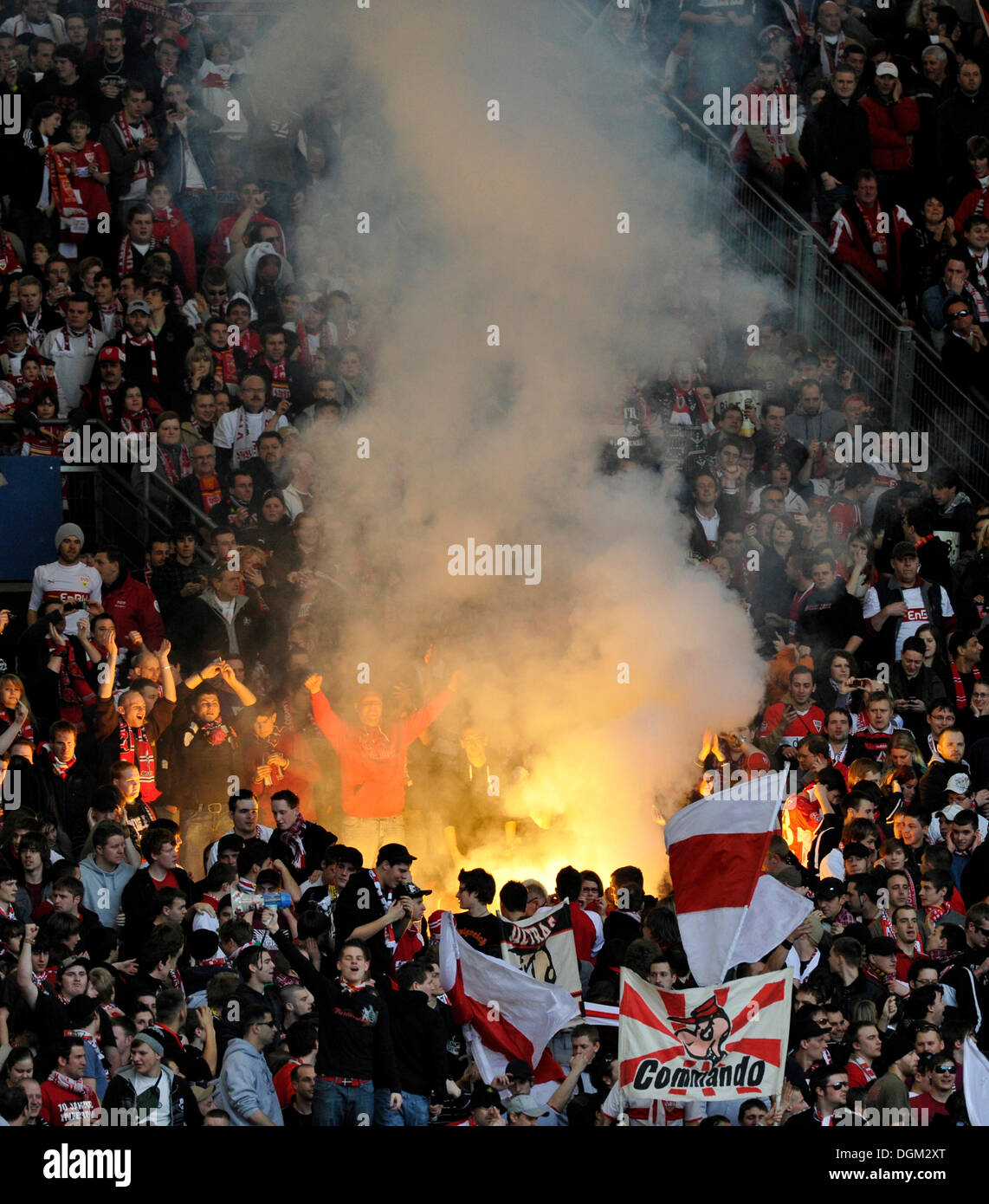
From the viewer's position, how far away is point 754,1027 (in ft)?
27.8

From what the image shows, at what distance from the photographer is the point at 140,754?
36.9ft

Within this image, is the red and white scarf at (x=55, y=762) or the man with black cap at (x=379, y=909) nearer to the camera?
the man with black cap at (x=379, y=909)

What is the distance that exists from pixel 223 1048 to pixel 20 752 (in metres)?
2.78

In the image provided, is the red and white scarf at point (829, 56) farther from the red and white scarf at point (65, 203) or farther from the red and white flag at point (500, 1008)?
the red and white flag at point (500, 1008)

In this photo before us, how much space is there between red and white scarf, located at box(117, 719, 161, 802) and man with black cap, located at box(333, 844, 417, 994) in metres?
2.04

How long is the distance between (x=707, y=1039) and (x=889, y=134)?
30.2 feet

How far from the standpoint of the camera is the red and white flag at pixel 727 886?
9.20 meters

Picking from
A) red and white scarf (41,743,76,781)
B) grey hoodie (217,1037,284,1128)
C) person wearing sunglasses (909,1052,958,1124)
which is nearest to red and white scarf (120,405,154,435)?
red and white scarf (41,743,76,781)

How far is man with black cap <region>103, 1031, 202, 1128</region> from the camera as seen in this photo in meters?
7.95

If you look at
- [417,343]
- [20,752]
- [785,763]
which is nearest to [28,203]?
[417,343]

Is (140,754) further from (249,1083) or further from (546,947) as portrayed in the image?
(249,1083)

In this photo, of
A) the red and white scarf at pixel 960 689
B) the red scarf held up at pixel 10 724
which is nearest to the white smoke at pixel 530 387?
the red and white scarf at pixel 960 689

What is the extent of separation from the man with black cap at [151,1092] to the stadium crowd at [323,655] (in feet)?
0.04

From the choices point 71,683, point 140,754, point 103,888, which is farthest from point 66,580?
point 103,888
